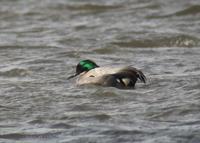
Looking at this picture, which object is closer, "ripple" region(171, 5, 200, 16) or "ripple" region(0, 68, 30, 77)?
"ripple" region(0, 68, 30, 77)

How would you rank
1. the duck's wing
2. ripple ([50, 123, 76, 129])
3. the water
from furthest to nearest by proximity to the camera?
the duck's wing, ripple ([50, 123, 76, 129]), the water

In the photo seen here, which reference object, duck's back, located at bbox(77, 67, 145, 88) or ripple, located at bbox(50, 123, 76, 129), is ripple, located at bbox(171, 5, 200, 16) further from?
ripple, located at bbox(50, 123, 76, 129)

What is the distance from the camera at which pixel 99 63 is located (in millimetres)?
13953

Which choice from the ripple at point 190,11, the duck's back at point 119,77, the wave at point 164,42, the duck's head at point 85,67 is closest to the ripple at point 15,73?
the duck's head at point 85,67

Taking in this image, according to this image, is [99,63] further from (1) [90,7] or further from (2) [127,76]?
(1) [90,7]

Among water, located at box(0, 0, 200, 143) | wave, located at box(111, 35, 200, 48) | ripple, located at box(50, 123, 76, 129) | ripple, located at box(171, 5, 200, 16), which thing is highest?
ripple, located at box(50, 123, 76, 129)

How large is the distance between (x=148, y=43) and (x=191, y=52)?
132cm

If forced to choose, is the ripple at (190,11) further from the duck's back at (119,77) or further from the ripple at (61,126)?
the ripple at (61,126)

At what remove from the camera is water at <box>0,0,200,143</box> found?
9258 millimetres

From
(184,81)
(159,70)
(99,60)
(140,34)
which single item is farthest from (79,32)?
(184,81)

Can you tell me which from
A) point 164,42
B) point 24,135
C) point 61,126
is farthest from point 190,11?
point 24,135

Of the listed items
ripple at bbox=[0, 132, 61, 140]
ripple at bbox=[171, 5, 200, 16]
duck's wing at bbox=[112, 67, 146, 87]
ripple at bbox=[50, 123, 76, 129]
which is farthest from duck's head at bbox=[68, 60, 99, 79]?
ripple at bbox=[171, 5, 200, 16]

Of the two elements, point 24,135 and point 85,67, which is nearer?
point 24,135

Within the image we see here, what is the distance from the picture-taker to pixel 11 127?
9547 mm
